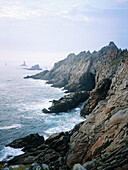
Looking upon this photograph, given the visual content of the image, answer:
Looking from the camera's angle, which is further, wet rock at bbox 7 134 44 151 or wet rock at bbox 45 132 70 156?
wet rock at bbox 7 134 44 151

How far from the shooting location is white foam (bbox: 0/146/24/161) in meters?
30.4

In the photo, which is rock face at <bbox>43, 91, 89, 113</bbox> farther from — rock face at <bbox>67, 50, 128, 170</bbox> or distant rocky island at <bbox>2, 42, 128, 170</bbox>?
rock face at <bbox>67, 50, 128, 170</bbox>

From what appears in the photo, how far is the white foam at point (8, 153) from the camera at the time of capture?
30438 mm

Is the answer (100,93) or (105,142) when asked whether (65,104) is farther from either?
(105,142)

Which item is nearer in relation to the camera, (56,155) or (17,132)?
(56,155)

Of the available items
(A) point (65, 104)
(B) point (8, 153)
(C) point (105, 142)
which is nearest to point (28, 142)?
(B) point (8, 153)

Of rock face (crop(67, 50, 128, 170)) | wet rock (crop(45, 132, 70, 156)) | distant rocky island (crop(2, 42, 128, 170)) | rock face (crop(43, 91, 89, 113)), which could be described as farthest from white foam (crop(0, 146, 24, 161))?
rock face (crop(43, 91, 89, 113))

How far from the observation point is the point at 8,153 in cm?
3186

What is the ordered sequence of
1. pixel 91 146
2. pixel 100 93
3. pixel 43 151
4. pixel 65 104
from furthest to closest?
pixel 65 104, pixel 100 93, pixel 43 151, pixel 91 146

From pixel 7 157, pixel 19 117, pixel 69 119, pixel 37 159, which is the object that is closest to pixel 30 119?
pixel 19 117

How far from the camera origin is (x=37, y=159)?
26.3 m

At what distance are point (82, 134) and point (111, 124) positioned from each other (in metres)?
8.40

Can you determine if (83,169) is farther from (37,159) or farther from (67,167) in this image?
(37,159)

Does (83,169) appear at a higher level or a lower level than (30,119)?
higher
